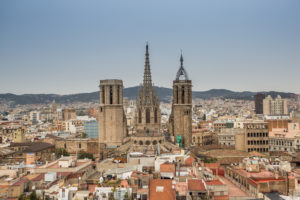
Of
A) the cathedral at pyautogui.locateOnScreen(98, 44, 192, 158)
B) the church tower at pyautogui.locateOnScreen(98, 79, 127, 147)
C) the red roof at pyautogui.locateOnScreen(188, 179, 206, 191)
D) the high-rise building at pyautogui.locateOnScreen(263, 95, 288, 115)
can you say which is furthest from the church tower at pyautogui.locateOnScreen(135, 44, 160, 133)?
the high-rise building at pyautogui.locateOnScreen(263, 95, 288, 115)

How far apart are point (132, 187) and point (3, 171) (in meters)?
16.3

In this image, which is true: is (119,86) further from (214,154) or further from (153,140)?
(214,154)

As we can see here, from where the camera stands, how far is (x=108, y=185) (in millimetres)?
29562

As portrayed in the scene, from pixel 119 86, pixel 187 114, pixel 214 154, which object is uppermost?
pixel 119 86

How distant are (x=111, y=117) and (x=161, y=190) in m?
50.5

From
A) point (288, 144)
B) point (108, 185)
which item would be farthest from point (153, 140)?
point (108, 185)

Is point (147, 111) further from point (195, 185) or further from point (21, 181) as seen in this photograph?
point (195, 185)

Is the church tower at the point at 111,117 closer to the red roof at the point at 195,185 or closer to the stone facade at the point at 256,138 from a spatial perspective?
the stone facade at the point at 256,138

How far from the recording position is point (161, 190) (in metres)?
27.2

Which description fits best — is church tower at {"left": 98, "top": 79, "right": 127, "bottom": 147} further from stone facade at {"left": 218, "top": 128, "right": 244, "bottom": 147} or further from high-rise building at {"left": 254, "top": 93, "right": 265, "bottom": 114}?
high-rise building at {"left": 254, "top": 93, "right": 265, "bottom": 114}

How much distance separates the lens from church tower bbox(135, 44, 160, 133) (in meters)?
78.4

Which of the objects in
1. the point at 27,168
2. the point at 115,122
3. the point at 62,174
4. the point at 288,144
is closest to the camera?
the point at 62,174

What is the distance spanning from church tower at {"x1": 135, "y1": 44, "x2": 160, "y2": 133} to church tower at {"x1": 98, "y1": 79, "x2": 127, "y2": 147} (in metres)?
3.60

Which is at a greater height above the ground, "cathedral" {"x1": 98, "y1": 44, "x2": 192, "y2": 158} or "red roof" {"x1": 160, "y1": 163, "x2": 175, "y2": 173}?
"cathedral" {"x1": 98, "y1": 44, "x2": 192, "y2": 158}
